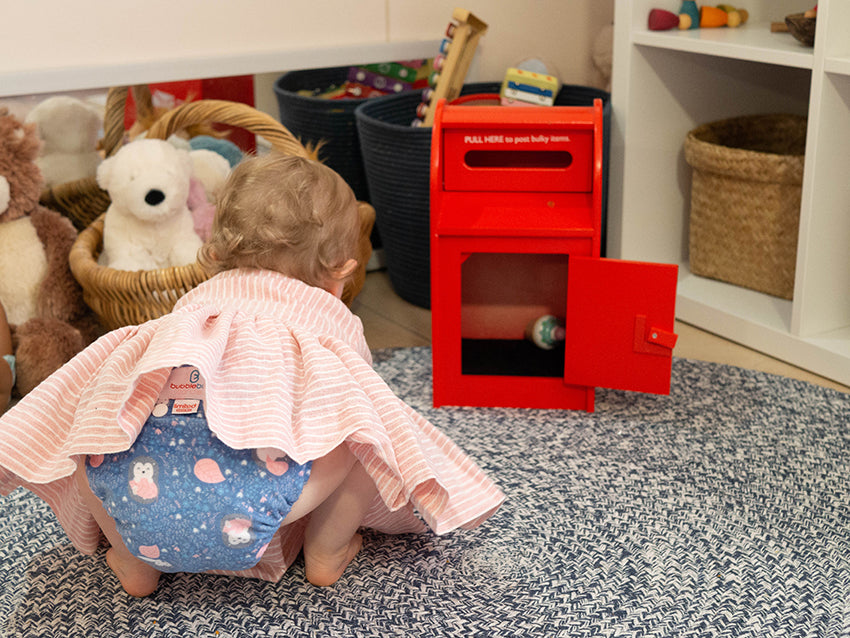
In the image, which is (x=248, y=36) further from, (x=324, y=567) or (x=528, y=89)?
(x=324, y=567)

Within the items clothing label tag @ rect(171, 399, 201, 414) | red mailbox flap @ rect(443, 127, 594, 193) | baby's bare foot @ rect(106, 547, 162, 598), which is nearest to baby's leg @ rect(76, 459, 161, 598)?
baby's bare foot @ rect(106, 547, 162, 598)

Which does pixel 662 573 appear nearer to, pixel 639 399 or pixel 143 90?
pixel 639 399

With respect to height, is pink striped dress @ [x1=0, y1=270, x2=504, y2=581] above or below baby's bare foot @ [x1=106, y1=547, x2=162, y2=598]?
above

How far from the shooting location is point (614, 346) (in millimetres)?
1271

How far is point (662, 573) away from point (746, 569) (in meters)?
0.09

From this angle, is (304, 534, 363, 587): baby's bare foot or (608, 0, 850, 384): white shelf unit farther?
(608, 0, 850, 384): white shelf unit

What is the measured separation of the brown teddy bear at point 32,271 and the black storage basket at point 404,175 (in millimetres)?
542

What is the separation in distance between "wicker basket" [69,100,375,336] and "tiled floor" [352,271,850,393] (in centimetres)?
14

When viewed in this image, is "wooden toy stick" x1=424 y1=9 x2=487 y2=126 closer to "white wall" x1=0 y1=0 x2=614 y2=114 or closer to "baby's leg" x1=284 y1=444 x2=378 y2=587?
"white wall" x1=0 y1=0 x2=614 y2=114

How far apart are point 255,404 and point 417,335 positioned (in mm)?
818

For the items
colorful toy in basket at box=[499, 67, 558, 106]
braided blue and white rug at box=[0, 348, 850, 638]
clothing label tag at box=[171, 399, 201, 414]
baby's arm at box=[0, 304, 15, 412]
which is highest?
colorful toy in basket at box=[499, 67, 558, 106]

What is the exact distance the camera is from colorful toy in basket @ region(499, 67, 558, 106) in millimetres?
1658

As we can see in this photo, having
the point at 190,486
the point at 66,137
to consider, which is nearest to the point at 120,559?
the point at 190,486

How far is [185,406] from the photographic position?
830mm
